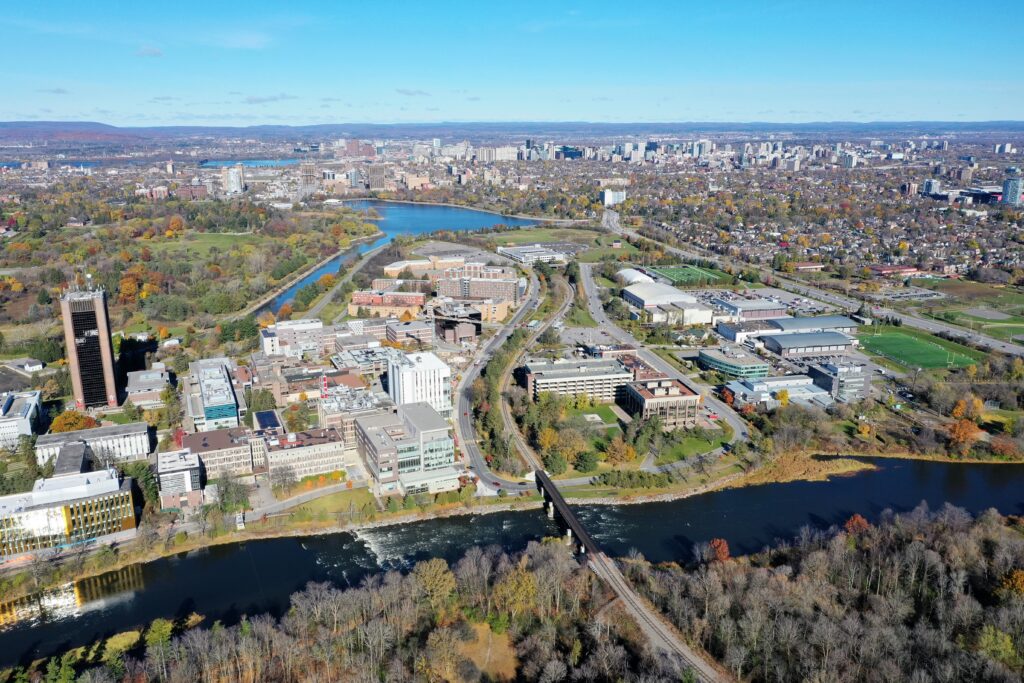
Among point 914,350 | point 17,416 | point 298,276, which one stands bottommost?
point 914,350

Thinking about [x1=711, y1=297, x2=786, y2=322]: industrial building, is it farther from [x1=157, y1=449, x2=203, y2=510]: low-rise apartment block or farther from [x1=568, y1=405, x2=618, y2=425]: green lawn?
[x1=157, y1=449, x2=203, y2=510]: low-rise apartment block

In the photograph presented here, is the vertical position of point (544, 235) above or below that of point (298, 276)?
above

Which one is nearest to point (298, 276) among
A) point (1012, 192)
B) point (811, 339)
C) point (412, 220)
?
point (412, 220)

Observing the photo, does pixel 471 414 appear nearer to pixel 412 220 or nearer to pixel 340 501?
pixel 340 501

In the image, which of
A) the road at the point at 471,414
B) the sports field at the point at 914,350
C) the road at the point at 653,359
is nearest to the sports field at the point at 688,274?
the road at the point at 653,359

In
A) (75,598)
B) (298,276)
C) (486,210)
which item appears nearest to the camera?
(75,598)

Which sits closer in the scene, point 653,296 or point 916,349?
point 916,349

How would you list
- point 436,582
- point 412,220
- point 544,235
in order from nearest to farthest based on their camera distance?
point 436,582 < point 544,235 < point 412,220

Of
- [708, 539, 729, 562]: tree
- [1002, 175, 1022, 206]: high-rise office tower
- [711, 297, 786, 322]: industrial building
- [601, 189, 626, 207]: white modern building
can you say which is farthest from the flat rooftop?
[1002, 175, 1022, 206]: high-rise office tower
